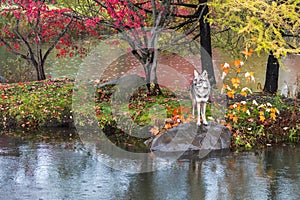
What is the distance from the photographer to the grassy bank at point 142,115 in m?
9.81

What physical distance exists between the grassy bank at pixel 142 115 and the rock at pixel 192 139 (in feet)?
1.16

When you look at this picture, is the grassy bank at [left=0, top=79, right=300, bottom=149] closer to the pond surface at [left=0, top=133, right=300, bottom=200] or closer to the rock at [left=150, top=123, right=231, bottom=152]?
the rock at [left=150, top=123, right=231, bottom=152]

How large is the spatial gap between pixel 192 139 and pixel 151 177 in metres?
1.81

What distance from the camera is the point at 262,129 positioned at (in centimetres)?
977

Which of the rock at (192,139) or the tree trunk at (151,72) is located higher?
the tree trunk at (151,72)

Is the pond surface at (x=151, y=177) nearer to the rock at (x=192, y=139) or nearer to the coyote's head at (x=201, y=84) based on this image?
the rock at (x=192, y=139)

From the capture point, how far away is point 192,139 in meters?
9.10

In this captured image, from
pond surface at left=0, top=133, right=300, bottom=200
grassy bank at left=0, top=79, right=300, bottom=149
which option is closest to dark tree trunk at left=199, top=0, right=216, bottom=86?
grassy bank at left=0, top=79, right=300, bottom=149

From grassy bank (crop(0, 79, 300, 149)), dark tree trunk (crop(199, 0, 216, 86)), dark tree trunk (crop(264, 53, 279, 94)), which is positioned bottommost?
grassy bank (crop(0, 79, 300, 149))

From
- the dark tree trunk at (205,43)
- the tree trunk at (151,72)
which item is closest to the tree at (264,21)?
the dark tree trunk at (205,43)

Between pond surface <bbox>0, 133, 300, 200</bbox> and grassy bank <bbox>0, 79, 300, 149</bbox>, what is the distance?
2.59ft

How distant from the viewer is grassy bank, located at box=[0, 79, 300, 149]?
9.81 metres

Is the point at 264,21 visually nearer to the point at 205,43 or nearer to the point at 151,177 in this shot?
the point at 205,43

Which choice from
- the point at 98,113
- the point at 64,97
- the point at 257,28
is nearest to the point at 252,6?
the point at 257,28
